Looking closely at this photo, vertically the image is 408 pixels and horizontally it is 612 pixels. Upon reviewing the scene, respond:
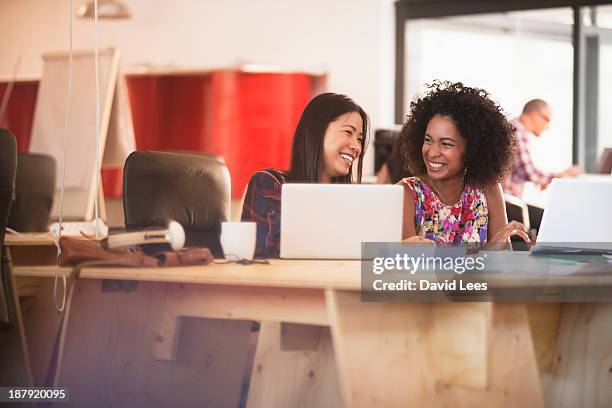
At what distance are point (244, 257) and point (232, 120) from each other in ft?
12.8

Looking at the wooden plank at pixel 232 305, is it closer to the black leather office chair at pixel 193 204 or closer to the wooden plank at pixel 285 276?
the wooden plank at pixel 285 276

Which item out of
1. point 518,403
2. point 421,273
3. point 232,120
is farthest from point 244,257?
point 232,120

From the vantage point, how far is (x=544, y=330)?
7.45ft

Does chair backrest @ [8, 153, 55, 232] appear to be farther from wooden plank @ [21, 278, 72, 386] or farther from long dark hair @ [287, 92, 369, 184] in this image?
long dark hair @ [287, 92, 369, 184]

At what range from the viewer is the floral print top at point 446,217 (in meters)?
2.50

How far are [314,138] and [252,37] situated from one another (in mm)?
3726

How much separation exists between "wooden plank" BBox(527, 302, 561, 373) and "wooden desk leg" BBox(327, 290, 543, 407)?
0.31 m

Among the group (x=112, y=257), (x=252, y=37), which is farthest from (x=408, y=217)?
(x=252, y=37)

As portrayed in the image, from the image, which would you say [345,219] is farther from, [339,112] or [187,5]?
[187,5]

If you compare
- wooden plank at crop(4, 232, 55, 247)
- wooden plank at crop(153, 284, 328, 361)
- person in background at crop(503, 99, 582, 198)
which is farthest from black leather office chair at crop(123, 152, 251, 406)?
person in background at crop(503, 99, 582, 198)

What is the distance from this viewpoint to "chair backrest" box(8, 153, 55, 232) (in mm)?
3479

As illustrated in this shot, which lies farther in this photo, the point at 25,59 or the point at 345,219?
the point at 25,59

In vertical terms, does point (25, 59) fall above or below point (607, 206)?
above

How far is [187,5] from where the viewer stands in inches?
248
